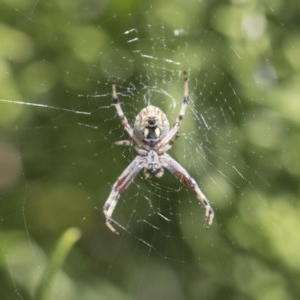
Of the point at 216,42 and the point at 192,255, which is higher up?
the point at 216,42

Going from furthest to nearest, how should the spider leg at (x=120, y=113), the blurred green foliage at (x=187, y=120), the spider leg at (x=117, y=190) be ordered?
the spider leg at (x=117, y=190) → the spider leg at (x=120, y=113) → the blurred green foliage at (x=187, y=120)

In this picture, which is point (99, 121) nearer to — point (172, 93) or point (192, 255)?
point (172, 93)

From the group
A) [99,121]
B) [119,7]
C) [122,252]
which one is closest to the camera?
[119,7]

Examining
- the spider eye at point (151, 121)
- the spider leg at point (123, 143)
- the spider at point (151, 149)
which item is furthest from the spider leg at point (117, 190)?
the spider eye at point (151, 121)

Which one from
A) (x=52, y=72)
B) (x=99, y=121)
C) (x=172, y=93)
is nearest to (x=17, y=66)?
(x=52, y=72)

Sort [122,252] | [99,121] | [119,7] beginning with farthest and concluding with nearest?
1. [122,252]
2. [99,121]
3. [119,7]

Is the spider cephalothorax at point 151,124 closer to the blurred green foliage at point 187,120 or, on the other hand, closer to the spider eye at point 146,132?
the spider eye at point 146,132
